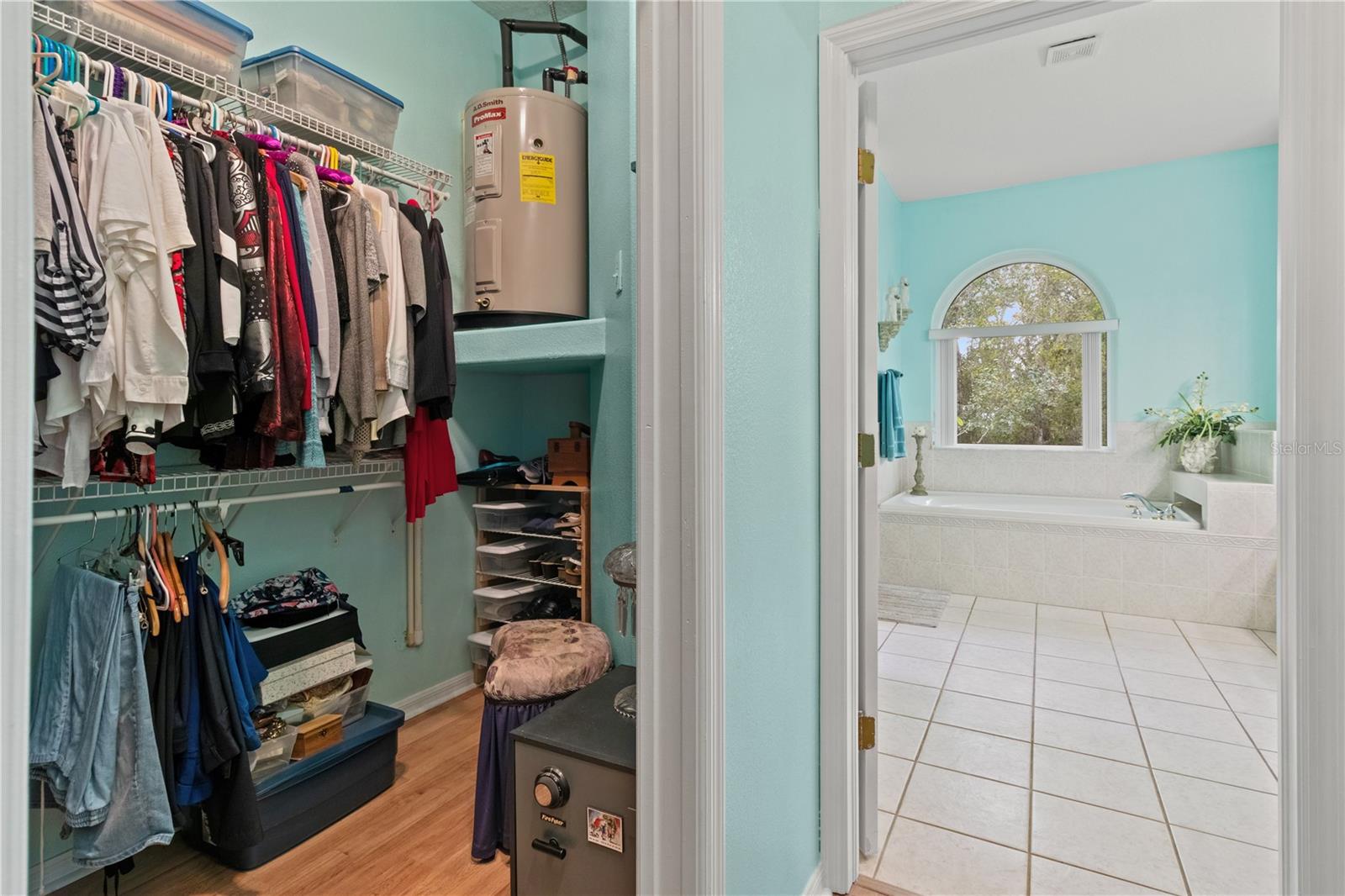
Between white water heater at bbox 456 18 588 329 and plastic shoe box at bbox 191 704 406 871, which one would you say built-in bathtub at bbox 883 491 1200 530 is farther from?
white water heater at bbox 456 18 588 329

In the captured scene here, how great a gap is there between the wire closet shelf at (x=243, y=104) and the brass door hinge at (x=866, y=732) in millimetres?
1722

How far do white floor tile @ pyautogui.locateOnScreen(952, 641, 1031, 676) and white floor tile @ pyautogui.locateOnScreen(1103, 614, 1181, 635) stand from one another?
2.69ft

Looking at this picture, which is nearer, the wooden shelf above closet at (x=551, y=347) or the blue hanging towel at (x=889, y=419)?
the wooden shelf above closet at (x=551, y=347)

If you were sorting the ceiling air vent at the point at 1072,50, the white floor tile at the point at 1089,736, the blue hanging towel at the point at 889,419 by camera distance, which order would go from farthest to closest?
1. the blue hanging towel at the point at 889,419
2. the ceiling air vent at the point at 1072,50
3. the white floor tile at the point at 1089,736

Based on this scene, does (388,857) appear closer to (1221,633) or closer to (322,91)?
(322,91)

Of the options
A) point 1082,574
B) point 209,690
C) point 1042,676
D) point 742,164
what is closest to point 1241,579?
point 1082,574

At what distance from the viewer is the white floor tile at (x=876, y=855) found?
163 centimetres

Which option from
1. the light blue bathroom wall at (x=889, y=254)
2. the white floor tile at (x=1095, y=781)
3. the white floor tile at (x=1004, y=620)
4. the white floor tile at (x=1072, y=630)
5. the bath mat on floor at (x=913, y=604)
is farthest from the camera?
the light blue bathroom wall at (x=889, y=254)

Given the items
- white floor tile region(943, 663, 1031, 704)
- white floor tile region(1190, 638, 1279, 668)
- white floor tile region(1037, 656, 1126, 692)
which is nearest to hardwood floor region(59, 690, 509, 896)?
white floor tile region(943, 663, 1031, 704)

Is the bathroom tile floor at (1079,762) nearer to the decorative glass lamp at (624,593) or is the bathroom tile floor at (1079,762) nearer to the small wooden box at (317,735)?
the decorative glass lamp at (624,593)

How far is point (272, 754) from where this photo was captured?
1.59 m

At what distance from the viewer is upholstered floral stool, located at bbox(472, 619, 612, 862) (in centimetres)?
127

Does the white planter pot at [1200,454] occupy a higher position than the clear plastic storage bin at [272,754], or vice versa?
the white planter pot at [1200,454]

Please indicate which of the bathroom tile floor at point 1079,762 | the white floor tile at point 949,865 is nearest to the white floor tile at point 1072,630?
the bathroom tile floor at point 1079,762
